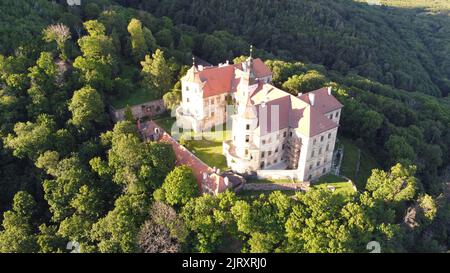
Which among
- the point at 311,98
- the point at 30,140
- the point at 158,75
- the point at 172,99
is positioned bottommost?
the point at 30,140

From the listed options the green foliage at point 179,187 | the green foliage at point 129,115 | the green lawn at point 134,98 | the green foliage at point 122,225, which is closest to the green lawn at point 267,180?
the green foliage at point 179,187

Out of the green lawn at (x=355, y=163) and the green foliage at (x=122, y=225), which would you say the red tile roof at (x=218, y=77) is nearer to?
the green lawn at (x=355, y=163)

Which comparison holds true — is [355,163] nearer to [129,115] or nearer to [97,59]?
[129,115]

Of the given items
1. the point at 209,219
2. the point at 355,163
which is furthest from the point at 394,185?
the point at 209,219

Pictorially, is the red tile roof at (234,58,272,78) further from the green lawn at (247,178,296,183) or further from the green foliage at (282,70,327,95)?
the green lawn at (247,178,296,183)

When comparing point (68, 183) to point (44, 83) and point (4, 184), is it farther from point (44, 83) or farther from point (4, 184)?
point (44, 83)

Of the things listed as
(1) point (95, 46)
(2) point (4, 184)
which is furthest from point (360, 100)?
(2) point (4, 184)
